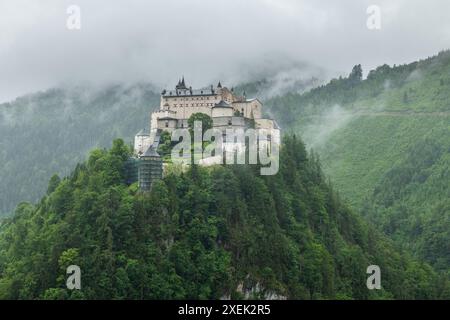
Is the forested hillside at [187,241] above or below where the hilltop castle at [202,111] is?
below

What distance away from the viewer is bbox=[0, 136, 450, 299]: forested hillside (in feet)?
313

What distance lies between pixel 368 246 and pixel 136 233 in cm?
4397

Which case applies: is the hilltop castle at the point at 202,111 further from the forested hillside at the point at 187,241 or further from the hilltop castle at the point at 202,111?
the forested hillside at the point at 187,241

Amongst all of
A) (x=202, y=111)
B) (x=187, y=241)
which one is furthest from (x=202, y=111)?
(x=187, y=241)

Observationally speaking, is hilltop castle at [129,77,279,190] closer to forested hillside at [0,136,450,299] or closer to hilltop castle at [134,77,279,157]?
hilltop castle at [134,77,279,157]

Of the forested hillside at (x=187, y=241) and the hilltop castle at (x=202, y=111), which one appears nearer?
the forested hillside at (x=187, y=241)

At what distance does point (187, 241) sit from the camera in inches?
3984

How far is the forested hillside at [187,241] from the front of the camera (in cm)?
9544

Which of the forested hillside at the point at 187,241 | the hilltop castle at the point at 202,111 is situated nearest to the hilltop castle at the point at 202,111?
the hilltop castle at the point at 202,111

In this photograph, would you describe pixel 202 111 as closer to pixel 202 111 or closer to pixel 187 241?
pixel 202 111

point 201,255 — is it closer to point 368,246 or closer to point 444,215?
point 368,246
